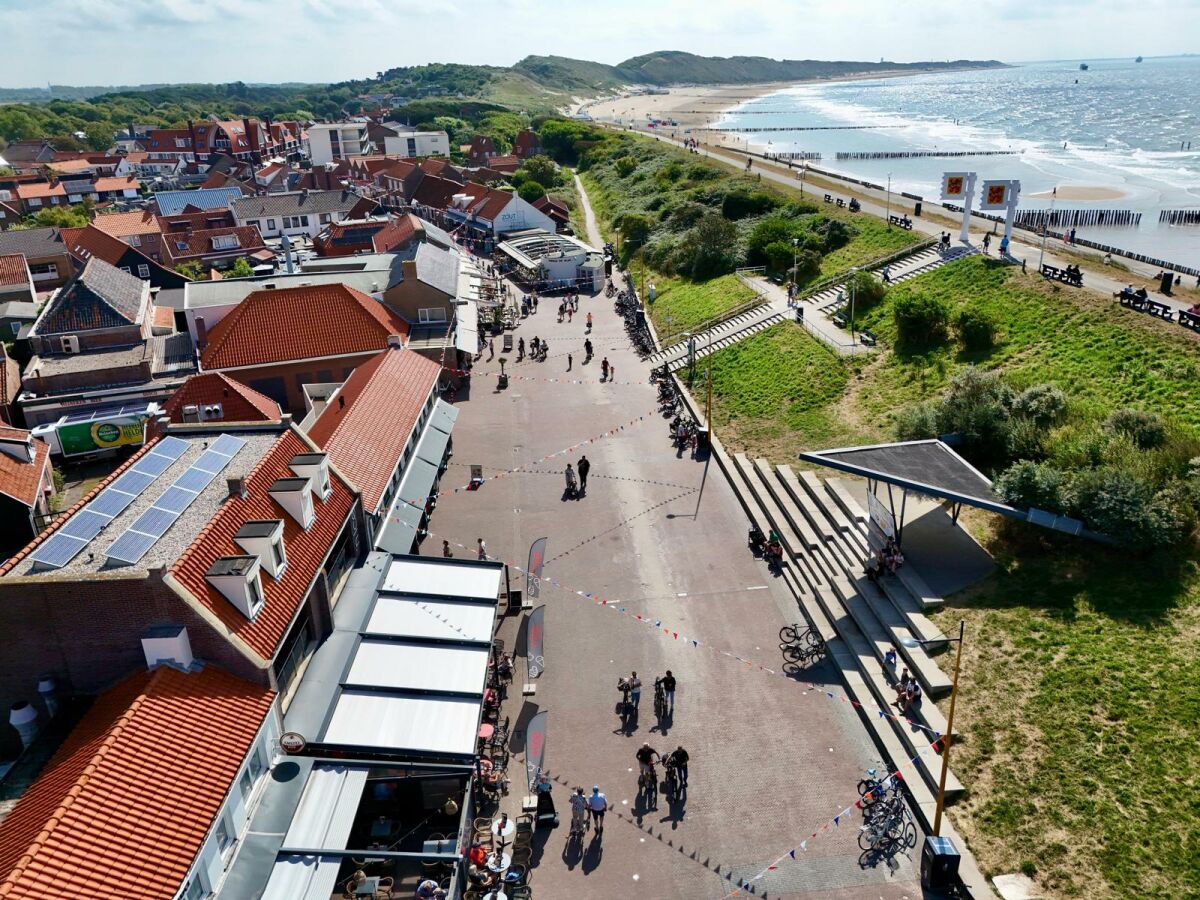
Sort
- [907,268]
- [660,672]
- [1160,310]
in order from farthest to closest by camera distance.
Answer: [907,268], [1160,310], [660,672]

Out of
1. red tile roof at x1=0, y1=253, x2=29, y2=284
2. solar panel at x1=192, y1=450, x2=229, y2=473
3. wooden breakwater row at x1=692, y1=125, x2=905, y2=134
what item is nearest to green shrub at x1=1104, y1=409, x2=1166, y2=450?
solar panel at x1=192, y1=450, x2=229, y2=473

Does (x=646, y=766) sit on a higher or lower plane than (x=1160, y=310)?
lower

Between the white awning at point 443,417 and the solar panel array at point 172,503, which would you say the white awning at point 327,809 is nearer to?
the solar panel array at point 172,503

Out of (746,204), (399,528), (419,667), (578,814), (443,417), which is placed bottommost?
(578,814)

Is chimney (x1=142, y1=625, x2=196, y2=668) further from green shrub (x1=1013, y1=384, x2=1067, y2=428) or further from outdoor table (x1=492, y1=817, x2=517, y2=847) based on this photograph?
green shrub (x1=1013, y1=384, x2=1067, y2=428)

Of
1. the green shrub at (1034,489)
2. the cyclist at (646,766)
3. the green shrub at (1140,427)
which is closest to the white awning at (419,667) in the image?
the cyclist at (646,766)

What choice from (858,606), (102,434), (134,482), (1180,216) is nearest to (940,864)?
(858,606)

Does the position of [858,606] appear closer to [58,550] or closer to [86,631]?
[86,631]
